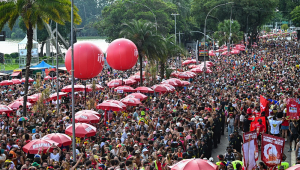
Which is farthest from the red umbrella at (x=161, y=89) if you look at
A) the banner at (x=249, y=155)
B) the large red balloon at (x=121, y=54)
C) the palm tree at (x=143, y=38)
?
the banner at (x=249, y=155)

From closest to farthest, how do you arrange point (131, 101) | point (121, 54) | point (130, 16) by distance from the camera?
point (131, 101), point (121, 54), point (130, 16)

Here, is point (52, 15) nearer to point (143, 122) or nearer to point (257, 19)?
point (143, 122)

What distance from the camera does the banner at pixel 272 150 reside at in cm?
1021

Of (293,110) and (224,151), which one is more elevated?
(293,110)

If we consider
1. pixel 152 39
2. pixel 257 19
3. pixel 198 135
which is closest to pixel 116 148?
pixel 198 135

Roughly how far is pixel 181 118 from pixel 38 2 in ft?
31.4

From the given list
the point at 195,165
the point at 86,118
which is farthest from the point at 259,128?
the point at 195,165

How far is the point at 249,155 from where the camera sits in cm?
1000

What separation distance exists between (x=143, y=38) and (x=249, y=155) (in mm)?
20688

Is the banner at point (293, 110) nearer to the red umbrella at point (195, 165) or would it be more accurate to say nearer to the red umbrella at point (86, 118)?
the red umbrella at point (86, 118)

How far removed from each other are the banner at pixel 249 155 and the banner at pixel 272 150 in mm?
500

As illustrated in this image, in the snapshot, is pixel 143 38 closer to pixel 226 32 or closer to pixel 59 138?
pixel 59 138

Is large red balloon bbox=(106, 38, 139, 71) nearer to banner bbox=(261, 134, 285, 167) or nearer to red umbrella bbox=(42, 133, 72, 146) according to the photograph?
red umbrella bbox=(42, 133, 72, 146)

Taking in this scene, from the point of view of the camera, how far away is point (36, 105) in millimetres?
22219
